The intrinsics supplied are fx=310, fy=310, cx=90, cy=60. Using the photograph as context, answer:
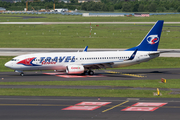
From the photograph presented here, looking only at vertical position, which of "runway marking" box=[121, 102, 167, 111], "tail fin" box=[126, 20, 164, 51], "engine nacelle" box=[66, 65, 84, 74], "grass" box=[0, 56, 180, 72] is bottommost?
"grass" box=[0, 56, 180, 72]

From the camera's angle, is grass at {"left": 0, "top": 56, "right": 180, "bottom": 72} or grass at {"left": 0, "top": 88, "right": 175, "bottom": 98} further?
grass at {"left": 0, "top": 56, "right": 180, "bottom": 72}

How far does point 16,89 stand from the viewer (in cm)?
4119

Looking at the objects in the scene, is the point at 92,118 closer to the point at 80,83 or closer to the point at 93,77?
the point at 80,83

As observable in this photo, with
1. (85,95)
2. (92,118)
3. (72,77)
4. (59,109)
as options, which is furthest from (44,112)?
(72,77)

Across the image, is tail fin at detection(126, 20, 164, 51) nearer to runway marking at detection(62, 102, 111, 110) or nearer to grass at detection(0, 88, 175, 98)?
grass at detection(0, 88, 175, 98)

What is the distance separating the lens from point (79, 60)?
54.1 m

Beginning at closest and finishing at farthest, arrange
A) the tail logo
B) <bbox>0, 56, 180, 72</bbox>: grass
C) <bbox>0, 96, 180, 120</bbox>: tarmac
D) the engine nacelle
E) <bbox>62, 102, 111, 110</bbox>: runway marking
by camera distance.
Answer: <bbox>0, 96, 180, 120</bbox>: tarmac → <bbox>62, 102, 111, 110</bbox>: runway marking → the engine nacelle → the tail logo → <bbox>0, 56, 180, 72</bbox>: grass

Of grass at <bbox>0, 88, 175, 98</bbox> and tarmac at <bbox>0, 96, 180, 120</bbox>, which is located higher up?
tarmac at <bbox>0, 96, 180, 120</bbox>

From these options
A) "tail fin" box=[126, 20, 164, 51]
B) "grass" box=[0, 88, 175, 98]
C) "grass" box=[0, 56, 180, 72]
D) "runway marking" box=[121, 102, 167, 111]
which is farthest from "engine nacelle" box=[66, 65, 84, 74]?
"runway marking" box=[121, 102, 167, 111]

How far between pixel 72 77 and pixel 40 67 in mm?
5855

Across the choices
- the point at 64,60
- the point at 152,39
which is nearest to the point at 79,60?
the point at 64,60

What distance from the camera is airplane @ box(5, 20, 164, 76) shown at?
5275 centimetres

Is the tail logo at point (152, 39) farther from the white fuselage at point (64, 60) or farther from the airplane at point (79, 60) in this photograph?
the white fuselage at point (64, 60)

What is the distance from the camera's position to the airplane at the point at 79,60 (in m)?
52.8
